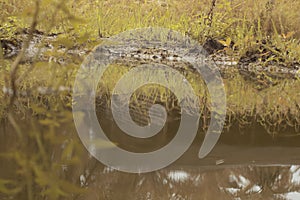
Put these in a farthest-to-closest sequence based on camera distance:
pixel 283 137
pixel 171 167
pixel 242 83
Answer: pixel 242 83 < pixel 283 137 < pixel 171 167

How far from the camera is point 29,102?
8.50 feet

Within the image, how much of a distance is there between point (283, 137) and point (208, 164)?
62 centimetres

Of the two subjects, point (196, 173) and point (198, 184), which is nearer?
point (198, 184)

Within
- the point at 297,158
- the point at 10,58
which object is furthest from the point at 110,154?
the point at 10,58

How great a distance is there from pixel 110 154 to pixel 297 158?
0.89 metres

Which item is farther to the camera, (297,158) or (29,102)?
(29,102)

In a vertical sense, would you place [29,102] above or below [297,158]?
above

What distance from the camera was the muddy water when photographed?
1.80 meters

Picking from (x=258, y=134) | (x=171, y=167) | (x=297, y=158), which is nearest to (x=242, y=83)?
(x=258, y=134)

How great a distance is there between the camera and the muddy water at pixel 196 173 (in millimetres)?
1803

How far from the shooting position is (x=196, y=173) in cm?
204

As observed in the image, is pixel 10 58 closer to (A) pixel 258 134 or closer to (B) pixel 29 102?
(B) pixel 29 102

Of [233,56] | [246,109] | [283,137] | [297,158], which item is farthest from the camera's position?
[233,56]

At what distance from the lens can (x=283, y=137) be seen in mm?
A: 2564
